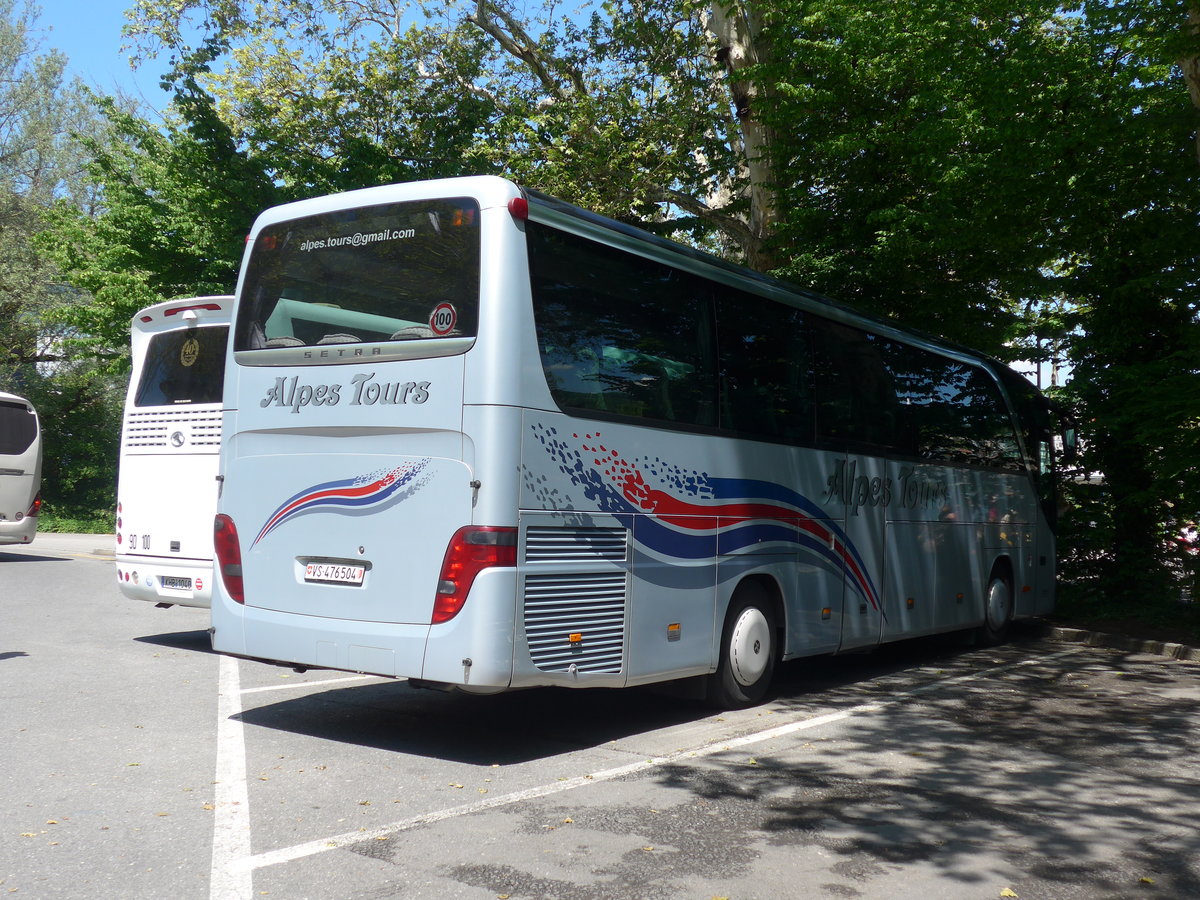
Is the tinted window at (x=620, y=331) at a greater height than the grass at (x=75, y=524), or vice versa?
the tinted window at (x=620, y=331)

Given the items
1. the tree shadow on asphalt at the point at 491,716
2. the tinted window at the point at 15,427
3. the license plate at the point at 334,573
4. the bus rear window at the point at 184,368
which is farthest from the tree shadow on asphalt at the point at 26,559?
the license plate at the point at 334,573

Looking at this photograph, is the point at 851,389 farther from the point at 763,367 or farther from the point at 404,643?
the point at 404,643

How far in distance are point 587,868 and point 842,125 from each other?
1437 centimetres

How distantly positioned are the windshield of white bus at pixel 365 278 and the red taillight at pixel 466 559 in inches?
46.6

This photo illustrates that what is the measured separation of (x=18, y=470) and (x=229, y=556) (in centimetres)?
1457

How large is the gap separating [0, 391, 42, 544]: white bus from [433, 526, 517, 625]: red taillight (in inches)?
625

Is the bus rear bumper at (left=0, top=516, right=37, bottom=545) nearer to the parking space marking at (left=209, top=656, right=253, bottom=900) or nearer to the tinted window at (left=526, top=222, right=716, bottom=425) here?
the parking space marking at (left=209, top=656, right=253, bottom=900)

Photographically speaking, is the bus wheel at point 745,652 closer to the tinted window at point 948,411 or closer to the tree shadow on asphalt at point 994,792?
the tree shadow on asphalt at point 994,792

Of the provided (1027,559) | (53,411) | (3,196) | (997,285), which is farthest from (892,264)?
(3,196)

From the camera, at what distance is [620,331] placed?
25.5 feet

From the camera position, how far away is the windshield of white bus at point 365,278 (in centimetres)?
709

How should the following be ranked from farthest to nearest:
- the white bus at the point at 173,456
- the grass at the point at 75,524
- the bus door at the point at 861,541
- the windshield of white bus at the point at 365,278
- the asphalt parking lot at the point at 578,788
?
the grass at the point at 75,524 → the white bus at the point at 173,456 → the bus door at the point at 861,541 → the windshield of white bus at the point at 365,278 → the asphalt parking lot at the point at 578,788

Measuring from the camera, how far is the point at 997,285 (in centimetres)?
1756

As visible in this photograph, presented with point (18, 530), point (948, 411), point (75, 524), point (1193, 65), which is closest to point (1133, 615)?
point (948, 411)
